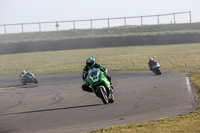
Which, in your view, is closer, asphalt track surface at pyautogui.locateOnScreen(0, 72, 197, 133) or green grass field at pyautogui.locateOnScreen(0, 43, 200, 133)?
asphalt track surface at pyautogui.locateOnScreen(0, 72, 197, 133)

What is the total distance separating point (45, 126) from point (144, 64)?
23.7m

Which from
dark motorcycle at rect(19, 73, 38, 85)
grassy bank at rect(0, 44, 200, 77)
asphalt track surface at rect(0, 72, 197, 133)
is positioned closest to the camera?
asphalt track surface at rect(0, 72, 197, 133)

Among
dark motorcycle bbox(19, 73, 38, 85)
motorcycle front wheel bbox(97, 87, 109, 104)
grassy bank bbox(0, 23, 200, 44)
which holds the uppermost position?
grassy bank bbox(0, 23, 200, 44)

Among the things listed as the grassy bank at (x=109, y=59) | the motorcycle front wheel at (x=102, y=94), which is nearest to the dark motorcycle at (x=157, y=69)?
the grassy bank at (x=109, y=59)

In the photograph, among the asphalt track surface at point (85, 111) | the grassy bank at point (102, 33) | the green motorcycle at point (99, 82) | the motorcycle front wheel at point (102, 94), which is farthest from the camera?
the grassy bank at point (102, 33)

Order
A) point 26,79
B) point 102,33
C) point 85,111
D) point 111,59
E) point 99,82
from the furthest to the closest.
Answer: point 102,33
point 111,59
point 26,79
point 99,82
point 85,111

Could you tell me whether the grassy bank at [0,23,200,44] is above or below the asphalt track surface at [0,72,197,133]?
above

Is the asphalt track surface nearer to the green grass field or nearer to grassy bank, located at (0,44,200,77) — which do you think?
the green grass field

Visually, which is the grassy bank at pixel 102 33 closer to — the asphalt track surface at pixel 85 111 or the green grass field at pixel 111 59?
the green grass field at pixel 111 59

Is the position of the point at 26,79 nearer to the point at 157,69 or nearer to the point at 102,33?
the point at 157,69

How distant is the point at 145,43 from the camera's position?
4216 centimetres

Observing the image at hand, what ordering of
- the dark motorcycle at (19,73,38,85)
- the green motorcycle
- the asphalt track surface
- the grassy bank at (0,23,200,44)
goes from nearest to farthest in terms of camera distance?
the asphalt track surface, the green motorcycle, the dark motorcycle at (19,73,38,85), the grassy bank at (0,23,200,44)

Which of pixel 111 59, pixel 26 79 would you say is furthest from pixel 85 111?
pixel 111 59

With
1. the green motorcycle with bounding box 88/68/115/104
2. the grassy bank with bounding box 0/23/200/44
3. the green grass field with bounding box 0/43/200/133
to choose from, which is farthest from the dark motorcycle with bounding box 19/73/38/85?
the grassy bank with bounding box 0/23/200/44
